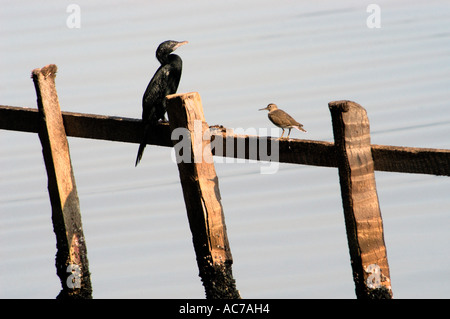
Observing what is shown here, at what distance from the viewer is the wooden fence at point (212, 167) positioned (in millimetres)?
4809

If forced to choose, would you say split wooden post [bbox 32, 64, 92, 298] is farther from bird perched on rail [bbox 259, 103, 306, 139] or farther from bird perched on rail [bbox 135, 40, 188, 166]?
bird perched on rail [bbox 259, 103, 306, 139]

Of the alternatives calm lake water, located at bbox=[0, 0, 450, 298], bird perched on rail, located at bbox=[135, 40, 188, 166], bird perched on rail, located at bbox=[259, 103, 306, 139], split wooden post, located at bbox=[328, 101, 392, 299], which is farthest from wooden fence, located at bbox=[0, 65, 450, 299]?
calm lake water, located at bbox=[0, 0, 450, 298]

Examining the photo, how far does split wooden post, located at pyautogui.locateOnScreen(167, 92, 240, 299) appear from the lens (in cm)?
542

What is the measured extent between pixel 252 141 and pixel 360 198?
85 cm

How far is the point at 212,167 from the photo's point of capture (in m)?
5.55

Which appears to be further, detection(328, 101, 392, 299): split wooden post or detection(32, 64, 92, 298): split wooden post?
detection(32, 64, 92, 298): split wooden post

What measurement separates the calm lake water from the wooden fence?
1.35 metres

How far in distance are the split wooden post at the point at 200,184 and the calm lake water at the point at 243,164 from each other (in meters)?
1.66

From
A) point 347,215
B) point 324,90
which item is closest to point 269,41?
point 324,90

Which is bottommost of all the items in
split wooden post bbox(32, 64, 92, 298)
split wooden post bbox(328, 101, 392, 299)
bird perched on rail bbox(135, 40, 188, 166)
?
split wooden post bbox(328, 101, 392, 299)

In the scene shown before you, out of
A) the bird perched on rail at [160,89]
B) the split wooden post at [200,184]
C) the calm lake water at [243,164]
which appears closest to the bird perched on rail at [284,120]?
the bird perched on rail at [160,89]

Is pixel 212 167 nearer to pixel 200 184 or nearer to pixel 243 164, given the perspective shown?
pixel 200 184

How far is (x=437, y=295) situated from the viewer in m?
6.94
